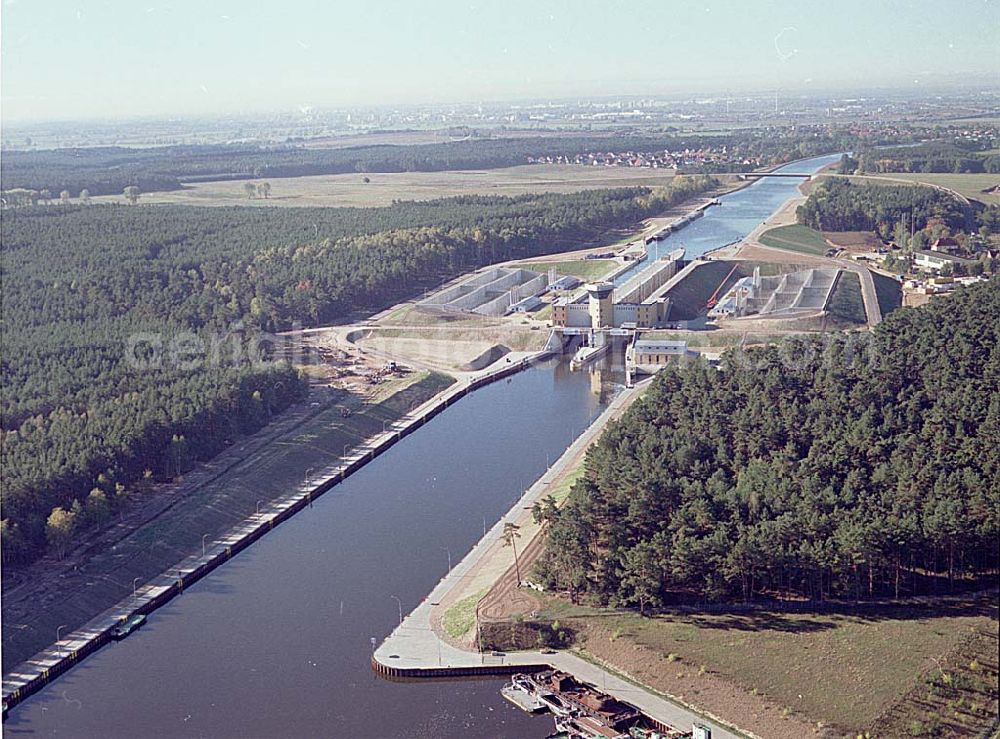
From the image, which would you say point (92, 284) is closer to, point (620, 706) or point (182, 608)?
point (182, 608)

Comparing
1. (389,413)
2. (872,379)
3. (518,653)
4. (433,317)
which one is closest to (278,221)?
(433,317)

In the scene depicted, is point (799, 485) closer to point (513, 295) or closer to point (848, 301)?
point (848, 301)

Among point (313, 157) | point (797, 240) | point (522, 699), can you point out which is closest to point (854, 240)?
point (797, 240)

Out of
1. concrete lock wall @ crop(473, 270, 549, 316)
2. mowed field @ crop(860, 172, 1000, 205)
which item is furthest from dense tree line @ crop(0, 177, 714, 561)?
mowed field @ crop(860, 172, 1000, 205)

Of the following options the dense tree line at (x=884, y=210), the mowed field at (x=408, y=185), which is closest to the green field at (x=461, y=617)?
the dense tree line at (x=884, y=210)

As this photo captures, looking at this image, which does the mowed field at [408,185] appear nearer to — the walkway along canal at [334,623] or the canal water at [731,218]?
the canal water at [731,218]

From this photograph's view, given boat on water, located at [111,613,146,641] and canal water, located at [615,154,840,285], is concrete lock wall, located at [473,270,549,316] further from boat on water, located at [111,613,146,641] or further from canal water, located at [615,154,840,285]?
boat on water, located at [111,613,146,641]
